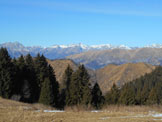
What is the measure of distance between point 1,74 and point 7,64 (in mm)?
2395

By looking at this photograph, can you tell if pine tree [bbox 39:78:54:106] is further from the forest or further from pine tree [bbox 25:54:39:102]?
pine tree [bbox 25:54:39:102]

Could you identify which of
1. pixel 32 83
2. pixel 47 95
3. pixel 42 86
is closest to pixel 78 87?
pixel 47 95

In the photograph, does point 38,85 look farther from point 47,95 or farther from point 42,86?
point 47,95

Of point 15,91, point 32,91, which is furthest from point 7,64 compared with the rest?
point 32,91

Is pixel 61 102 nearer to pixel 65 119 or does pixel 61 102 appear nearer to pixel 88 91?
pixel 88 91

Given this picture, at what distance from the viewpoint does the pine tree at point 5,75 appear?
42.9 meters

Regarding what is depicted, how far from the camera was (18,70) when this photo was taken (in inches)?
1956

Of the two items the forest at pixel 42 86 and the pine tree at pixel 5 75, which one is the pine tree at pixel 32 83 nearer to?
the forest at pixel 42 86

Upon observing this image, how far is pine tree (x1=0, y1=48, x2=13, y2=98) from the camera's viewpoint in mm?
42906

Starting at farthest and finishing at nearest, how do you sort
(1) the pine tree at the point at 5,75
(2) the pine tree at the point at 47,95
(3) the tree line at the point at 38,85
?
(2) the pine tree at the point at 47,95
(3) the tree line at the point at 38,85
(1) the pine tree at the point at 5,75

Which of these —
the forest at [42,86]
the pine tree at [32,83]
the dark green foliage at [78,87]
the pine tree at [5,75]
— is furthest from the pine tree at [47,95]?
the pine tree at [5,75]

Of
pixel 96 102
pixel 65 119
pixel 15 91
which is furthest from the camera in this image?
pixel 96 102

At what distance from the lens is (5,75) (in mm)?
43875

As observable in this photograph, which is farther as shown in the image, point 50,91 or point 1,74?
point 50,91
